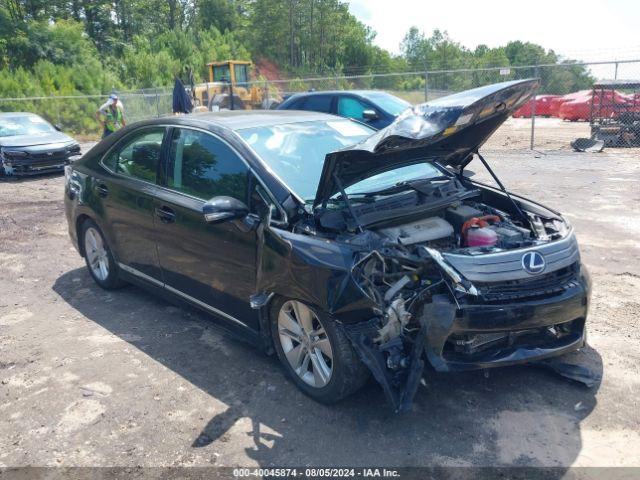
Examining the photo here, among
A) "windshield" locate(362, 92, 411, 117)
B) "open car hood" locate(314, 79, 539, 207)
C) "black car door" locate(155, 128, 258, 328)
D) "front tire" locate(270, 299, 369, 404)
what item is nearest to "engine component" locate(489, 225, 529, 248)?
"open car hood" locate(314, 79, 539, 207)

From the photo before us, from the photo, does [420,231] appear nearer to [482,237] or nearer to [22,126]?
[482,237]

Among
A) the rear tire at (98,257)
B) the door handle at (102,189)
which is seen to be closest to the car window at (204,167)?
the door handle at (102,189)

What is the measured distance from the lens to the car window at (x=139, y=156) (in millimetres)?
4672

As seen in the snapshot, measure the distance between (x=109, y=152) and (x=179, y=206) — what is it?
1.44 metres

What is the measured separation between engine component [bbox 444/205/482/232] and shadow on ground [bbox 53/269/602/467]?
1.00 meters

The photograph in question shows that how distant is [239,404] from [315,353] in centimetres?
57

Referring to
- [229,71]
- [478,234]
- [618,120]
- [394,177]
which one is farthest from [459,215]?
[229,71]

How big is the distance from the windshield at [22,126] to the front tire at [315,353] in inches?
473

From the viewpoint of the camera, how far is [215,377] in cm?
388

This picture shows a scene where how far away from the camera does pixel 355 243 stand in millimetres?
3258

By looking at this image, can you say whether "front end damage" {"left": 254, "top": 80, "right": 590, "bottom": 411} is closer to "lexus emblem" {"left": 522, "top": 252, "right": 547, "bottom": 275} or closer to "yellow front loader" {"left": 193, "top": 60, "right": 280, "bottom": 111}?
"lexus emblem" {"left": 522, "top": 252, "right": 547, "bottom": 275}

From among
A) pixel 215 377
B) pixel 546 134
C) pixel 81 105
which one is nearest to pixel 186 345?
pixel 215 377

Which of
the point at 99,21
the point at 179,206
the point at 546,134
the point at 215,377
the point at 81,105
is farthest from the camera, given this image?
the point at 99,21

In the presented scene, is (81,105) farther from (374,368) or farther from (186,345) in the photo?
(374,368)
